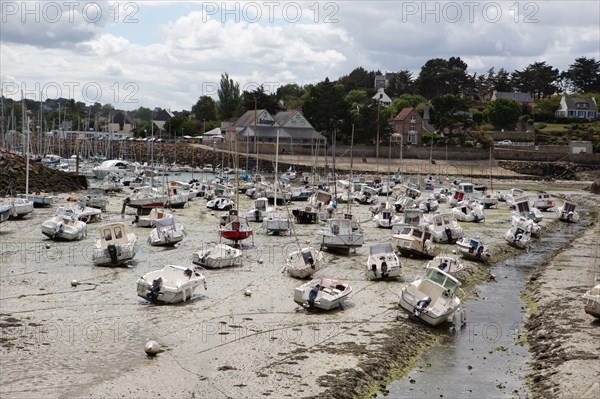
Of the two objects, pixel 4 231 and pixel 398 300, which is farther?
pixel 4 231

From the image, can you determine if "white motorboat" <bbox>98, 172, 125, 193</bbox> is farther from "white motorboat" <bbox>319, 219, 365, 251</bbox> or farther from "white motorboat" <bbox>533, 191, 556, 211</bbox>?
"white motorboat" <bbox>533, 191, 556, 211</bbox>

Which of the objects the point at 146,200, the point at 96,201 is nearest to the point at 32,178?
the point at 96,201

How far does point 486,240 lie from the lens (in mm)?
49156

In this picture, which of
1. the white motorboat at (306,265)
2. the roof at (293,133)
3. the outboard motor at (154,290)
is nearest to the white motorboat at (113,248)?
the outboard motor at (154,290)

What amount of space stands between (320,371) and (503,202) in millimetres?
59392

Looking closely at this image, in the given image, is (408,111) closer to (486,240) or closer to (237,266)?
(486,240)

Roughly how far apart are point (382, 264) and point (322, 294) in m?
6.14

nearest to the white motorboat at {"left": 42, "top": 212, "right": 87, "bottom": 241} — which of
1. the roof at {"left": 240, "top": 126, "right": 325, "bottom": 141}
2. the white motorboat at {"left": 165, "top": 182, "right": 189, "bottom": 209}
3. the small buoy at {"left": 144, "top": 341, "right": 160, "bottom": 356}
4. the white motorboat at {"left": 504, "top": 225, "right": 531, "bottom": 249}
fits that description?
the white motorboat at {"left": 165, "top": 182, "right": 189, "bottom": 209}

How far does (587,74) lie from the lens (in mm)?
181000

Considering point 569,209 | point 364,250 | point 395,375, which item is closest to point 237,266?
point 364,250

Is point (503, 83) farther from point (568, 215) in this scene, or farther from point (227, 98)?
point (568, 215)

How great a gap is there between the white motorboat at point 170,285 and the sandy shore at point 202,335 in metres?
0.54

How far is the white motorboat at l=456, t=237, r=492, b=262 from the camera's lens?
133ft

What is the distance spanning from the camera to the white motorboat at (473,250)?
133 ft
